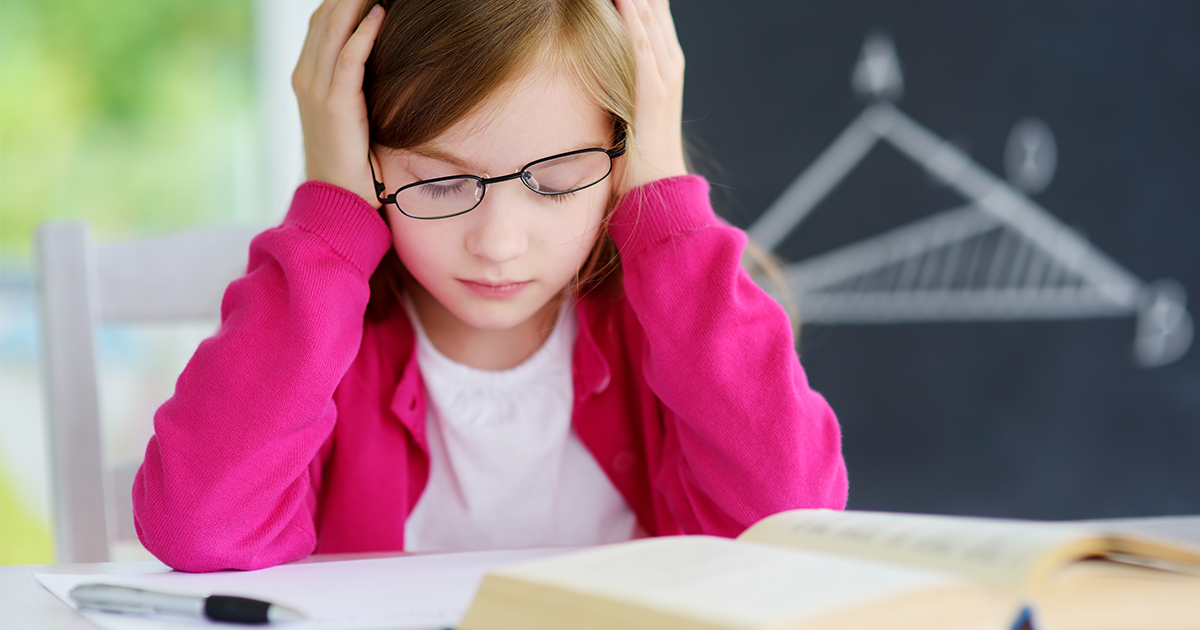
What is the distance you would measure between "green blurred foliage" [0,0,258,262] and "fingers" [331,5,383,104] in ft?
5.13

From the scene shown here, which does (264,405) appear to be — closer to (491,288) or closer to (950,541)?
(491,288)

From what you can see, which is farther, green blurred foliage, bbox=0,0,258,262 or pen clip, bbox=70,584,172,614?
green blurred foliage, bbox=0,0,258,262

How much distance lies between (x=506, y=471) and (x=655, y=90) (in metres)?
0.36

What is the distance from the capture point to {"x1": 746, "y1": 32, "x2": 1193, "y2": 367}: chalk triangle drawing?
149 centimetres

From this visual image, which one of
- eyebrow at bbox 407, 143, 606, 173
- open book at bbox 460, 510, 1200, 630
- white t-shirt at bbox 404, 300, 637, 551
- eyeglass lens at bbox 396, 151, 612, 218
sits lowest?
white t-shirt at bbox 404, 300, 637, 551

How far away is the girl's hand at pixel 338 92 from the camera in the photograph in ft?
2.26

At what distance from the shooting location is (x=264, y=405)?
637 millimetres

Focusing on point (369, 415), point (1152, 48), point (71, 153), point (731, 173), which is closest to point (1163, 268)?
point (1152, 48)

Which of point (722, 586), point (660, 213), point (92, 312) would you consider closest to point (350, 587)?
point (722, 586)

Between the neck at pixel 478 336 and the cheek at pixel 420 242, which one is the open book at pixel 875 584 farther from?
the neck at pixel 478 336

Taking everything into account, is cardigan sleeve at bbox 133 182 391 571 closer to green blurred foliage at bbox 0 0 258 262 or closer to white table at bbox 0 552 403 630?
white table at bbox 0 552 403 630

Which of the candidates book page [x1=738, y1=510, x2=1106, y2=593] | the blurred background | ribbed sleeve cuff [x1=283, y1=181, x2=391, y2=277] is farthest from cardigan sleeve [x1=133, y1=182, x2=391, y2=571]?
the blurred background

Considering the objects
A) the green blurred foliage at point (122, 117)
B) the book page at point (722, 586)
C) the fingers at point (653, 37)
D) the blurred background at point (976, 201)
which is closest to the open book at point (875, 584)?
the book page at point (722, 586)

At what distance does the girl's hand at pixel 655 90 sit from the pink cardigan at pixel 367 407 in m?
0.02
